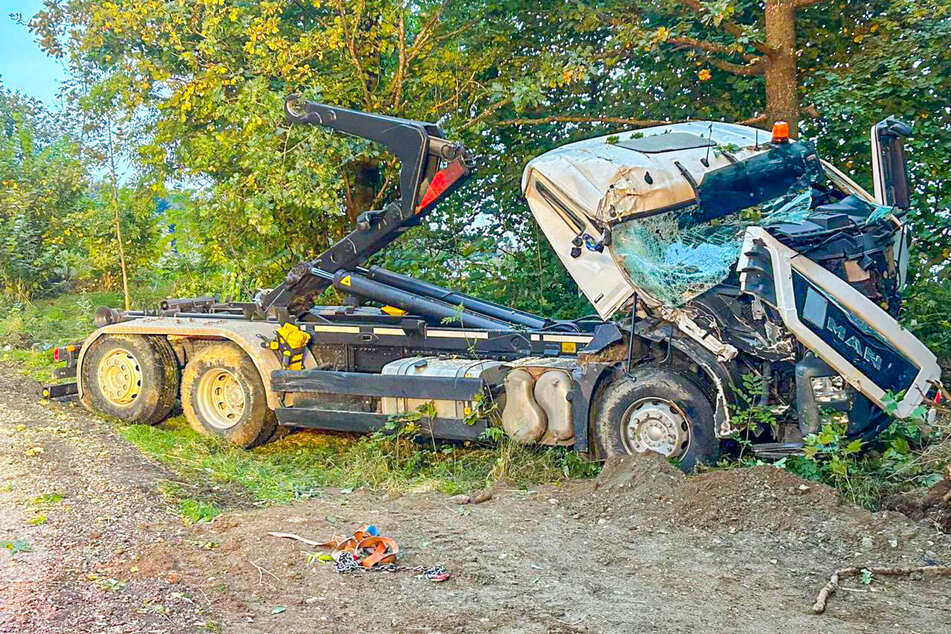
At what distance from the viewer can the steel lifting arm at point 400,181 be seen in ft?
29.6

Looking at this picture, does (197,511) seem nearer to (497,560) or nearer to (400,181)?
(497,560)

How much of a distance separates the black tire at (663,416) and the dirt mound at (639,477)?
0.69 feet

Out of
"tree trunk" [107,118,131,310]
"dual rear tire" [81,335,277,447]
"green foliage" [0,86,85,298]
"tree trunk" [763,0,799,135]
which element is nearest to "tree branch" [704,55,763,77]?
"tree trunk" [763,0,799,135]

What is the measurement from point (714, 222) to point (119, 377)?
6.51m

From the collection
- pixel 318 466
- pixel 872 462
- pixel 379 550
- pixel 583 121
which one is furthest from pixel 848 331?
pixel 583 121

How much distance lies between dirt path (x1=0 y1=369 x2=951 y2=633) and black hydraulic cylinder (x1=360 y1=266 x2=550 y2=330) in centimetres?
212

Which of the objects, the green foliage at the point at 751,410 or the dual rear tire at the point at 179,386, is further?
the dual rear tire at the point at 179,386

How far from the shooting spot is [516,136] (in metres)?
13.5

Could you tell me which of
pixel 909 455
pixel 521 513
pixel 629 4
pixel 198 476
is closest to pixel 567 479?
pixel 521 513

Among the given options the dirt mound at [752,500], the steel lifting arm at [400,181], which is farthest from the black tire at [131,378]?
the dirt mound at [752,500]

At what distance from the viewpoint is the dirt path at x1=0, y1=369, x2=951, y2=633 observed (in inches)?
187

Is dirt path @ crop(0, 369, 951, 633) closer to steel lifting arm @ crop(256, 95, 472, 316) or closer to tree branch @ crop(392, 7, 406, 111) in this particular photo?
steel lifting arm @ crop(256, 95, 472, 316)

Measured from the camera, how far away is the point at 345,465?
8672mm

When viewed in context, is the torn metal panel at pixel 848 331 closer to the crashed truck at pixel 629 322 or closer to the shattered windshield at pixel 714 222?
the crashed truck at pixel 629 322
